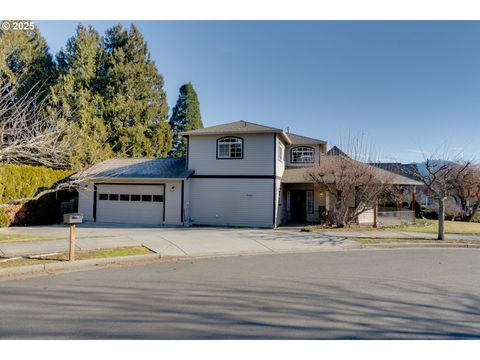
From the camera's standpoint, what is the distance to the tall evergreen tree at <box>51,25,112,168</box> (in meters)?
27.2

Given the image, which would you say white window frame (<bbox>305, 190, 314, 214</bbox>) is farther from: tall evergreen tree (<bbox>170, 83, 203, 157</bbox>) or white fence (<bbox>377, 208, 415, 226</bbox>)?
tall evergreen tree (<bbox>170, 83, 203, 157</bbox>)

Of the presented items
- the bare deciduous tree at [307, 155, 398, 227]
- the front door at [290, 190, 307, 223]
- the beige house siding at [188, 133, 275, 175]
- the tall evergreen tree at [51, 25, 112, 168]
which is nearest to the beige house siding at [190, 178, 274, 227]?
the beige house siding at [188, 133, 275, 175]

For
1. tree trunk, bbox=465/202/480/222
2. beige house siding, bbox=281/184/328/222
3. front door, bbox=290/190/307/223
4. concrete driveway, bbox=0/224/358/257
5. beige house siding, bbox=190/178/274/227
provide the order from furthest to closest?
tree trunk, bbox=465/202/480/222
front door, bbox=290/190/307/223
beige house siding, bbox=281/184/328/222
beige house siding, bbox=190/178/274/227
concrete driveway, bbox=0/224/358/257

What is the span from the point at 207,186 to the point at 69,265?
1046cm

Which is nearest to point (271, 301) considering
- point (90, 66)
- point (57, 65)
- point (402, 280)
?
point (402, 280)

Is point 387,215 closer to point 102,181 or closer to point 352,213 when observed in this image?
point 352,213

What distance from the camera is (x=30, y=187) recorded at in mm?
17062

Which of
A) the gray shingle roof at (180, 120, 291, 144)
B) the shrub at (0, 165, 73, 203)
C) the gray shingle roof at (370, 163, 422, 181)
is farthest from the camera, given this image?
the gray shingle roof at (180, 120, 291, 144)

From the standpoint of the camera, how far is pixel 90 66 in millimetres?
30531

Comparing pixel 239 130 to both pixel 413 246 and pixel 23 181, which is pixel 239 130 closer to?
pixel 413 246

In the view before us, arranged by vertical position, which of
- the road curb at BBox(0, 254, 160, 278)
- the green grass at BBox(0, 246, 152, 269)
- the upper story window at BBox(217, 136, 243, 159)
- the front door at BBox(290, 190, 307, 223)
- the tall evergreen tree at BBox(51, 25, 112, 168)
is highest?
the tall evergreen tree at BBox(51, 25, 112, 168)

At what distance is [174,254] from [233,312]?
5.14 m

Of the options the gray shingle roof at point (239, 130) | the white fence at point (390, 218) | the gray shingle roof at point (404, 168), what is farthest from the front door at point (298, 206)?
the gray shingle roof at point (404, 168)

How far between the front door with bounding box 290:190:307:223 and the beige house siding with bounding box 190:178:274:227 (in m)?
4.83
